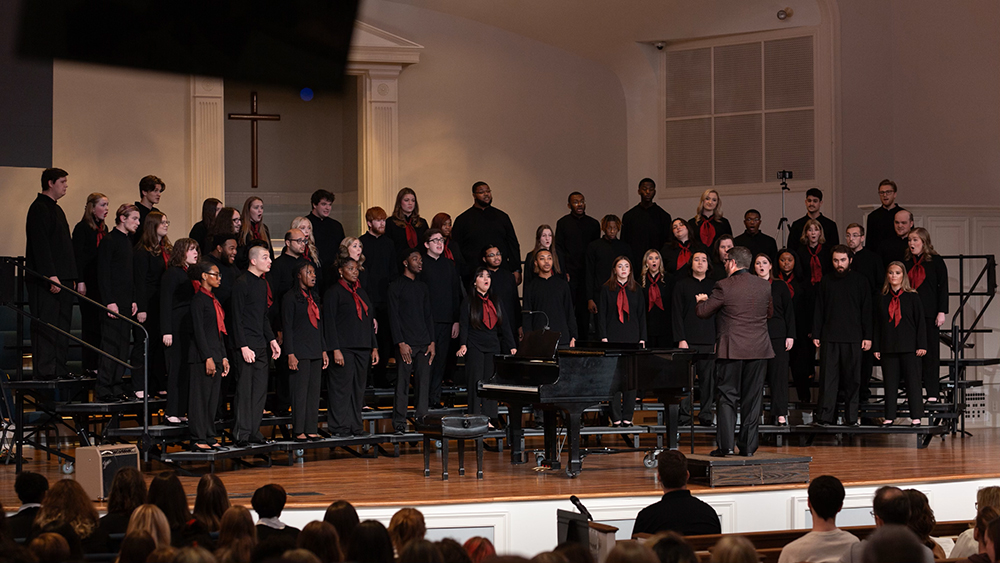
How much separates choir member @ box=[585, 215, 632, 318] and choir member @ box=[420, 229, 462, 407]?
1.25m

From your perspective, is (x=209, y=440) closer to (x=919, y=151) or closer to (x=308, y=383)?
(x=308, y=383)

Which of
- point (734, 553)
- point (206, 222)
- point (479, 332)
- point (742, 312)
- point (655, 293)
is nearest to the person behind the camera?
point (734, 553)

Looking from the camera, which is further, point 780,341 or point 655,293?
point 655,293

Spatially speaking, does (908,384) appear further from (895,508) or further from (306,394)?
(895,508)

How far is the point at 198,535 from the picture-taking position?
13.4 ft

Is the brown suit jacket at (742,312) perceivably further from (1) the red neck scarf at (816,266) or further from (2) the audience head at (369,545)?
(2) the audience head at (369,545)

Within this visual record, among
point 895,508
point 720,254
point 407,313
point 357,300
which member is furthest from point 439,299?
point 895,508

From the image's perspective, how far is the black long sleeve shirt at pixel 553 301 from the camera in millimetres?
8805

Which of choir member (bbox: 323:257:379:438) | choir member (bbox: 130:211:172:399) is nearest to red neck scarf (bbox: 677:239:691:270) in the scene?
choir member (bbox: 323:257:379:438)

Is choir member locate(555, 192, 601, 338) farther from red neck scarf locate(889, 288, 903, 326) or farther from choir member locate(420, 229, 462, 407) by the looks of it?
red neck scarf locate(889, 288, 903, 326)

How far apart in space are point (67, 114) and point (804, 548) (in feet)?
29.2

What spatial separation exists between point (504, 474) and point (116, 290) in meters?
2.97

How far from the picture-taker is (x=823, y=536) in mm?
4059

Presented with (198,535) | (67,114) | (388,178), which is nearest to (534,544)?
(198,535)
